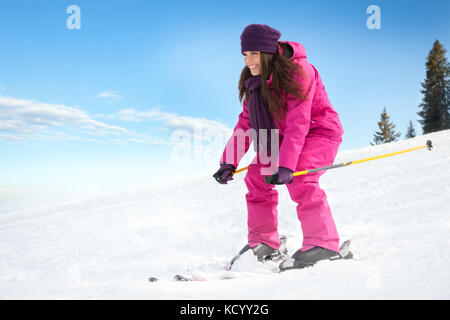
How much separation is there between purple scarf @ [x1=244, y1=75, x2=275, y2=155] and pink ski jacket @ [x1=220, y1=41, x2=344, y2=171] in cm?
7

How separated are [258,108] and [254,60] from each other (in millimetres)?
356

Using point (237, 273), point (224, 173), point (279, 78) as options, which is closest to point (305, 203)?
point (237, 273)

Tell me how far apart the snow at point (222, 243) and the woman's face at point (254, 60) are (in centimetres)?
143

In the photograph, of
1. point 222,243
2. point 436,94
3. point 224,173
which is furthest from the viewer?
point 436,94

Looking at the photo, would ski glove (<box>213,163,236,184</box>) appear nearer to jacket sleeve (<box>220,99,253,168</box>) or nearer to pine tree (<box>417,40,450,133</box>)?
jacket sleeve (<box>220,99,253,168</box>)

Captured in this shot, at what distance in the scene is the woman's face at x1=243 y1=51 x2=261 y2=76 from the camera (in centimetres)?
257

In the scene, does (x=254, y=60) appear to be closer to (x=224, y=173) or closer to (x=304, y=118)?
(x=304, y=118)

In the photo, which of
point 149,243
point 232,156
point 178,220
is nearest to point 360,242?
point 232,156

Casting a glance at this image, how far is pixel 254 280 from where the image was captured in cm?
176

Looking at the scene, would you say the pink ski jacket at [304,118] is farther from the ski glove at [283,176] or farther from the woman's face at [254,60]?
the woman's face at [254,60]

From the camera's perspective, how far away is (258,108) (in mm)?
2641

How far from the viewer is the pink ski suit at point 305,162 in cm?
239

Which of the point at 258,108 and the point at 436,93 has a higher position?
the point at 436,93

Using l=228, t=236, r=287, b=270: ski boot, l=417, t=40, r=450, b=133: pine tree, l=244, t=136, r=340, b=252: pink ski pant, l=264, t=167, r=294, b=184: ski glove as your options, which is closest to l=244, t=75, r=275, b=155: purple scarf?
l=244, t=136, r=340, b=252: pink ski pant
